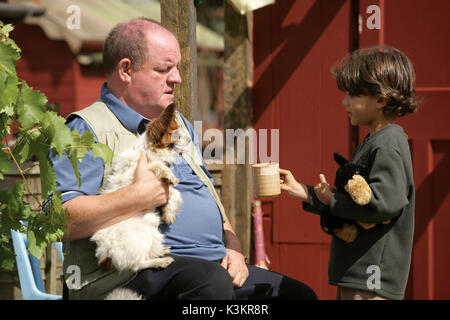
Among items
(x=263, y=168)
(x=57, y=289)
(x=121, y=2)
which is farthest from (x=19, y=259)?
(x=121, y=2)

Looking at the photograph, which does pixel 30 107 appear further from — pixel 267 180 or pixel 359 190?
pixel 359 190

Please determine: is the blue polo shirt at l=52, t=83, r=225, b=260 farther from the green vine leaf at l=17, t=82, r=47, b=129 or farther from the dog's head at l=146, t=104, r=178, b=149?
the green vine leaf at l=17, t=82, r=47, b=129

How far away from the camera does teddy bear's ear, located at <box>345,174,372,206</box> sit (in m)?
2.65

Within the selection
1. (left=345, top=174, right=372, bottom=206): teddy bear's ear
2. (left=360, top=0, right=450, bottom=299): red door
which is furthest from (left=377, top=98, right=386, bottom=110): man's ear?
(left=360, top=0, right=450, bottom=299): red door

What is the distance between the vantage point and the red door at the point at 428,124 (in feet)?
13.3

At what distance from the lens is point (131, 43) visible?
275 cm

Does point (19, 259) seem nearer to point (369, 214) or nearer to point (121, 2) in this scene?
point (369, 214)

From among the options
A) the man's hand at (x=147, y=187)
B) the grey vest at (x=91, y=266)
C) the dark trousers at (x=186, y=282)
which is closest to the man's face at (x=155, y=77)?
the grey vest at (x=91, y=266)

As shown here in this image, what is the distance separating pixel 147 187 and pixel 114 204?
15cm

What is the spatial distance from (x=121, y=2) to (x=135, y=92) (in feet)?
45.9

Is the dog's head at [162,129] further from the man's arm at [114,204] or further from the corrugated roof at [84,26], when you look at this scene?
the corrugated roof at [84,26]

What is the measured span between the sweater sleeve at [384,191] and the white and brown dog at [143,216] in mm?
812

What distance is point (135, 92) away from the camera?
2.76 meters

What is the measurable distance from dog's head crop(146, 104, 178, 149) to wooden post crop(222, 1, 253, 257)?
1719 millimetres
